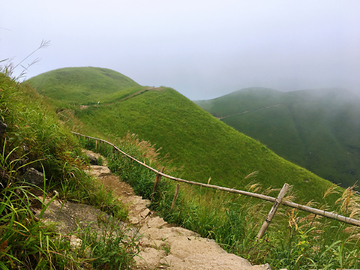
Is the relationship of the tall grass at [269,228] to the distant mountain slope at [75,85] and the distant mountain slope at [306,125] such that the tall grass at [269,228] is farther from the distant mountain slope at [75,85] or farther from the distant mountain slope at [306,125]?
the distant mountain slope at [306,125]

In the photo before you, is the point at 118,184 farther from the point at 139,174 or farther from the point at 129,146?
the point at 129,146

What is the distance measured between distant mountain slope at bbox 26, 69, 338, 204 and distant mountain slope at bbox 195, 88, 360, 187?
63387 mm

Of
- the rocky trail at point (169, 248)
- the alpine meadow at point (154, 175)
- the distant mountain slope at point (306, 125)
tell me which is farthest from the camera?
the distant mountain slope at point (306, 125)

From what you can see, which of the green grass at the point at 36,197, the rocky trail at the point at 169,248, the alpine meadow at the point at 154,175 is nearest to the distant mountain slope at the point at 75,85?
the alpine meadow at the point at 154,175

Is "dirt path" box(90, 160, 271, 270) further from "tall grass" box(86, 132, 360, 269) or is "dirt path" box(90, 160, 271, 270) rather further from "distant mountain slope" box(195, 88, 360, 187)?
"distant mountain slope" box(195, 88, 360, 187)

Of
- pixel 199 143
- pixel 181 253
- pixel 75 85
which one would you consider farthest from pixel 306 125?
pixel 181 253

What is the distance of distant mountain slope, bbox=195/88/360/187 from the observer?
265 ft

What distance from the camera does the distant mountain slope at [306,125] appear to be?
265 feet

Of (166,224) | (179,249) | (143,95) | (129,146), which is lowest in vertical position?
(166,224)

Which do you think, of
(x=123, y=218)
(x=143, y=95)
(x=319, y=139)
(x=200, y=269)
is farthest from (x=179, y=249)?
(x=319, y=139)

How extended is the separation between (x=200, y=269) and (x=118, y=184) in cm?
470

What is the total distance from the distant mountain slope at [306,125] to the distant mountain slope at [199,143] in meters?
63.4

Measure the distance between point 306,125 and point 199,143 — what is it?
352 ft

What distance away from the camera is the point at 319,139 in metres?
95.3
